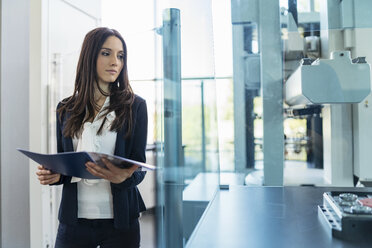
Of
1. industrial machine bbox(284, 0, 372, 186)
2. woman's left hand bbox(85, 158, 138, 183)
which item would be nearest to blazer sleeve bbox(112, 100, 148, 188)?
woman's left hand bbox(85, 158, 138, 183)

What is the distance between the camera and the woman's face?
1154mm

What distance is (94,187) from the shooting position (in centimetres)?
106

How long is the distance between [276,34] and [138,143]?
0.76 metres

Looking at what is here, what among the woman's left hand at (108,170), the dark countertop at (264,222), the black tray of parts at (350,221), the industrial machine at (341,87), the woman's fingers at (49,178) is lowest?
the dark countertop at (264,222)

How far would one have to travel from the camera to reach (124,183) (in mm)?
1015

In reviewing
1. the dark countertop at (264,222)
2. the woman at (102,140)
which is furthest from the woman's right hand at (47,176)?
the dark countertop at (264,222)

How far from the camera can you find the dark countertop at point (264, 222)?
0.67m

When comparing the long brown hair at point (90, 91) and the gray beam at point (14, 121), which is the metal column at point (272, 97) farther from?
the gray beam at point (14, 121)

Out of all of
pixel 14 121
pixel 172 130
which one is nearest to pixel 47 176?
pixel 172 130

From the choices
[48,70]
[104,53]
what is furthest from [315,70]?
[48,70]

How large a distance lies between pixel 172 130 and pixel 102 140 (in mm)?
513

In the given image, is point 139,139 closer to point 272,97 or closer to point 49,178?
point 49,178

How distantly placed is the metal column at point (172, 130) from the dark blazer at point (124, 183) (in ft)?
1.28

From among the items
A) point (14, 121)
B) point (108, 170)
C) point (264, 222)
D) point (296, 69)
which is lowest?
point (264, 222)
